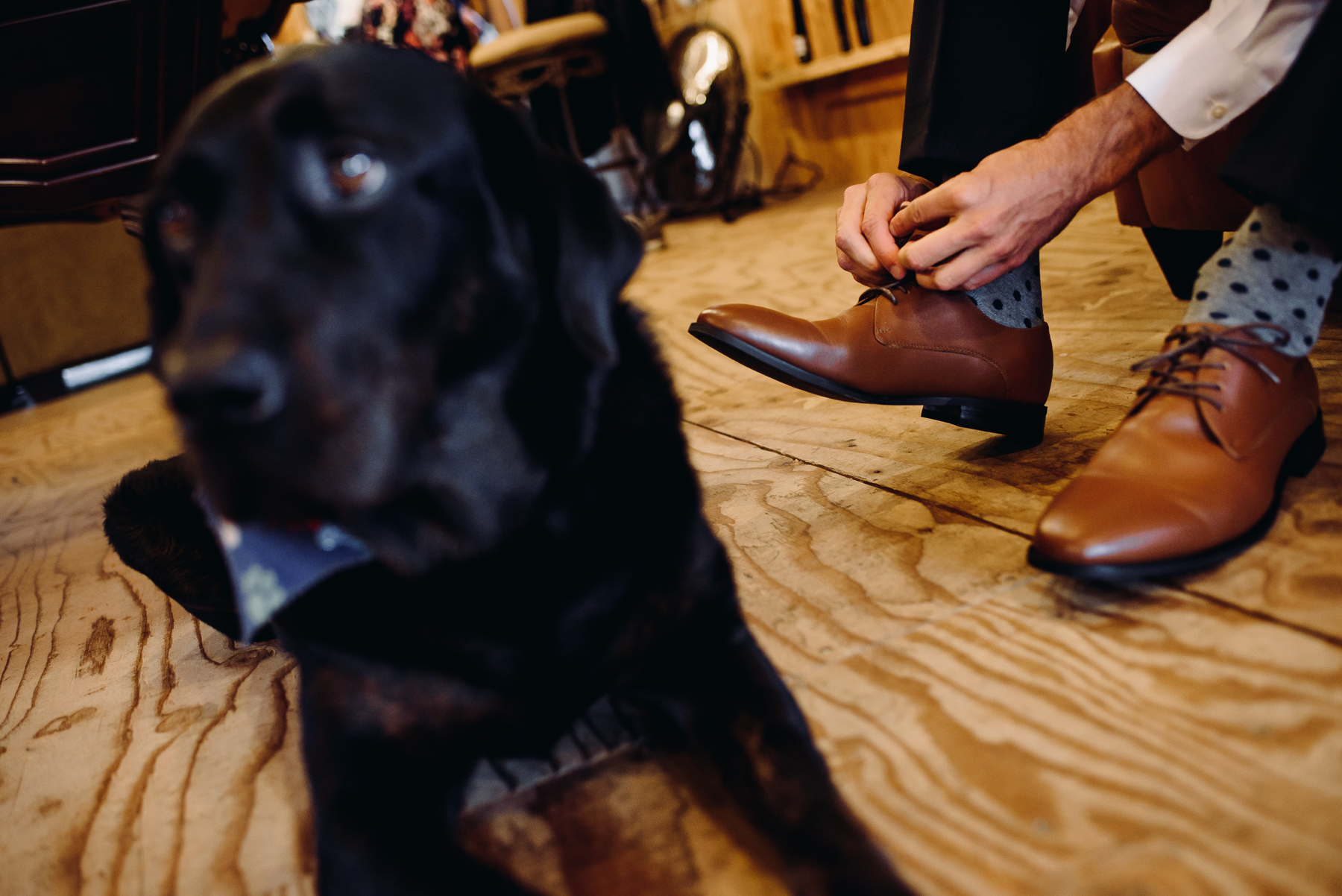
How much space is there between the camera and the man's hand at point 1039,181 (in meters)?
1.09

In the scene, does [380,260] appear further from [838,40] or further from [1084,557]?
[838,40]

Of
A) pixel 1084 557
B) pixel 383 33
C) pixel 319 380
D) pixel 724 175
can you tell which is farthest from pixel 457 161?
pixel 724 175

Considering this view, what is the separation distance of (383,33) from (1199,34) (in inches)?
172

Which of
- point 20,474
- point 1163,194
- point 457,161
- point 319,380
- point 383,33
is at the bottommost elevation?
point 20,474

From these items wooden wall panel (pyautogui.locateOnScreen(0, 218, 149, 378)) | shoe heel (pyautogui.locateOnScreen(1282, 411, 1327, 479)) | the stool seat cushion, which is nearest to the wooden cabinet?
shoe heel (pyautogui.locateOnScreen(1282, 411, 1327, 479))

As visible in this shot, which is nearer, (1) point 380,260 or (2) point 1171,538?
(1) point 380,260

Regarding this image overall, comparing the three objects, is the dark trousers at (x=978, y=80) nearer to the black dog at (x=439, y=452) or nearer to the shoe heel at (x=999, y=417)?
the shoe heel at (x=999, y=417)

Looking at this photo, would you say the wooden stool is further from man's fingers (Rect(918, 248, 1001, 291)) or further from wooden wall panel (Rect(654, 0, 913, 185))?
man's fingers (Rect(918, 248, 1001, 291))

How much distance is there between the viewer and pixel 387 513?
747 mm

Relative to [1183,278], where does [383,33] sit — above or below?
above

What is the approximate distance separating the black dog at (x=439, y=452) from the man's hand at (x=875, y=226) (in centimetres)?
55

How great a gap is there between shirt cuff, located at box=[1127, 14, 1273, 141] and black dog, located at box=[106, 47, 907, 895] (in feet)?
2.40

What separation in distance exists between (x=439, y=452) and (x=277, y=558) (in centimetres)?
16

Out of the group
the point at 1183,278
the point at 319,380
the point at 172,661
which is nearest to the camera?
the point at 319,380
